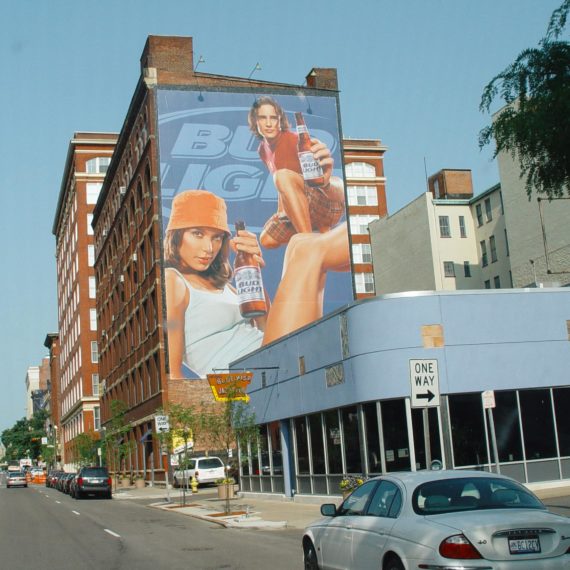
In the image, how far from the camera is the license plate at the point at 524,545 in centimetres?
829

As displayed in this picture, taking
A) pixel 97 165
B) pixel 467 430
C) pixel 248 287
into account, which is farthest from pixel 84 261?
pixel 467 430

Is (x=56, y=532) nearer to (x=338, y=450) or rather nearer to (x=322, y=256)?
(x=338, y=450)

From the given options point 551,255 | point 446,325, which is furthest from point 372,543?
point 551,255

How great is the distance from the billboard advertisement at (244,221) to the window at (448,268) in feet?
39.9

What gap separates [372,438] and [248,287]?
99.9ft

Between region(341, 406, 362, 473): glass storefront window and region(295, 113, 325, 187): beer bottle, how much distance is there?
32803 millimetres

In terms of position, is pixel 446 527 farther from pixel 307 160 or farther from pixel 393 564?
pixel 307 160

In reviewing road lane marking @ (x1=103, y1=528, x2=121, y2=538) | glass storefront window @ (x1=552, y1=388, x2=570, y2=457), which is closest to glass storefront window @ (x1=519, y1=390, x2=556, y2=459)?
glass storefront window @ (x1=552, y1=388, x2=570, y2=457)

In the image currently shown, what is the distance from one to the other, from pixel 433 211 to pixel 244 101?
1801 cm

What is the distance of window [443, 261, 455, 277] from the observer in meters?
66.1

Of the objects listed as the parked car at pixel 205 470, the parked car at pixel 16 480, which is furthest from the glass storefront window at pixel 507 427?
the parked car at pixel 16 480

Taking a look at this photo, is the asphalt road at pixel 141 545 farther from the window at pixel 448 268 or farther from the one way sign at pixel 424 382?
the window at pixel 448 268

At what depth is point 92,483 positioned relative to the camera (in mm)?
46562

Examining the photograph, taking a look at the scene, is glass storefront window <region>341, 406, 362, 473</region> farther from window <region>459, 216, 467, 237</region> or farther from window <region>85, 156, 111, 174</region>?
window <region>85, 156, 111, 174</region>
